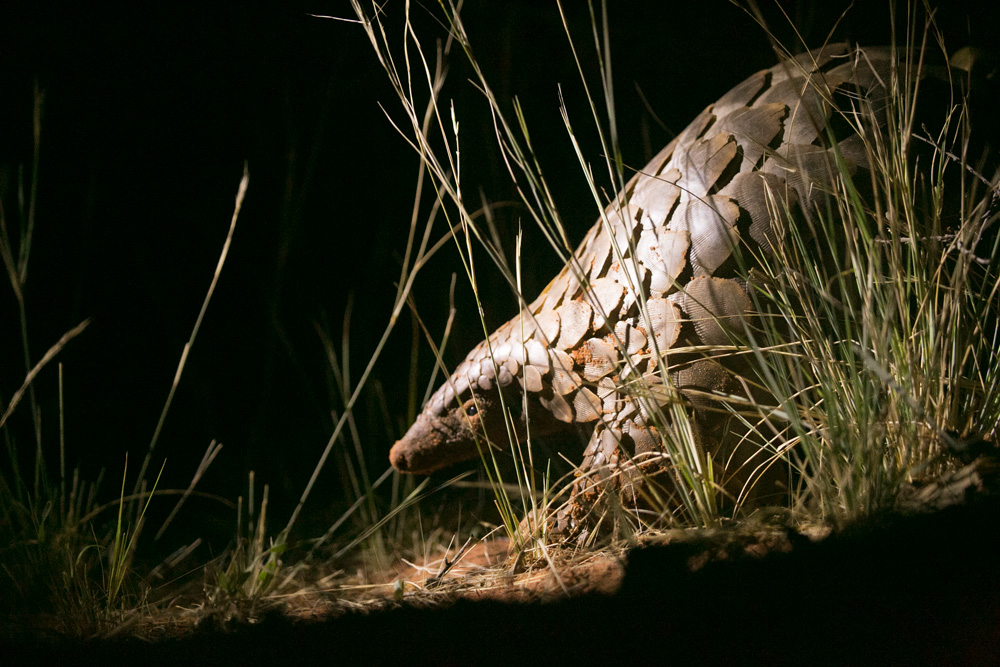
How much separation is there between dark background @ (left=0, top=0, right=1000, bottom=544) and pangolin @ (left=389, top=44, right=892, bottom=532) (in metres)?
0.61

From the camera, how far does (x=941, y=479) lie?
1.97 ft

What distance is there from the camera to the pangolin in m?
0.98

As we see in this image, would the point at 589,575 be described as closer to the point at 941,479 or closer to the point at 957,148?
the point at 941,479

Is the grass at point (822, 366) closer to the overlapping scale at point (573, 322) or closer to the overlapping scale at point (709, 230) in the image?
the overlapping scale at point (709, 230)

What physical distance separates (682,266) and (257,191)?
5.12ft

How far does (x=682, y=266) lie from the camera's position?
3.39ft

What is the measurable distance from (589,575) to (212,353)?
6.06ft

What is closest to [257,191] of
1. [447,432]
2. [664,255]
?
[447,432]

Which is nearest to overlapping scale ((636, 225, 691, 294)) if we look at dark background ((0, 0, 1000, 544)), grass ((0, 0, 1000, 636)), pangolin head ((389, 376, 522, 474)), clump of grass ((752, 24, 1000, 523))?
grass ((0, 0, 1000, 636))

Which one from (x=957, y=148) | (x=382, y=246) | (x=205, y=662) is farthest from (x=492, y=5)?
(x=205, y=662)

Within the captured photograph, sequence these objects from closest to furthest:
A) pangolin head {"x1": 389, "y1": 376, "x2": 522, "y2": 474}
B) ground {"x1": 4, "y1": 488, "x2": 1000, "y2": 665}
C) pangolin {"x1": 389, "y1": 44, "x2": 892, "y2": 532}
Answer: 1. ground {"x1": 4, "y1": 488, "x2": 1000, "y2": 665}
2. pangolin {"x1": 389, "y1": 44, "x2": 892, "y2": 532}
3. pangolin head {"x1": 389, "y1": 376, "x2": 522, "y2": 474}

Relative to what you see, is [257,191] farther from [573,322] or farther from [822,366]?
[822,366]

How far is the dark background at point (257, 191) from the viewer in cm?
174

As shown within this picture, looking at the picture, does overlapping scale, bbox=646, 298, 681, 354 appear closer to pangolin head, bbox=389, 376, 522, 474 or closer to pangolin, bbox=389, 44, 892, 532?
pangolin, bbox=389, 44, 892, 532
